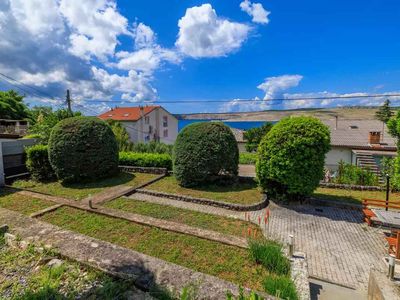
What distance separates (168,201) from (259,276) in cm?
609

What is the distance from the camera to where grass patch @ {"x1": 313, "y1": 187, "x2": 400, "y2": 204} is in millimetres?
9548

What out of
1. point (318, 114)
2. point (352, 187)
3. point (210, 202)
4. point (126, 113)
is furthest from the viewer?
point (318, 114)

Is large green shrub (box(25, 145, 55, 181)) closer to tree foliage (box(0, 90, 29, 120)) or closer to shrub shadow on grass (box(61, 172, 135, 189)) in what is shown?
shrub shadow on grass (box(61, 172, 135, 189))

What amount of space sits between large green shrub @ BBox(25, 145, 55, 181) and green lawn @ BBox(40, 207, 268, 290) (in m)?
6.11

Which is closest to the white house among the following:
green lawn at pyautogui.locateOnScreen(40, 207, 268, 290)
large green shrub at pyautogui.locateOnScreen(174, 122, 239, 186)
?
large green shrub at pyautogui.locateOnScreen(174, 122, 239, 186)

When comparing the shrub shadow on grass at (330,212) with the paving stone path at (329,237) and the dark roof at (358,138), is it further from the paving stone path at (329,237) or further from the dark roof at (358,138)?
the dark roof at (358,138)

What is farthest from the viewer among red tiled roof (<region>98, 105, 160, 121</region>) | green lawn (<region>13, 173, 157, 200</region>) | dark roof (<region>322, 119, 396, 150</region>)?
red tiled roof (<region>98, 105, 160, 121</region>)

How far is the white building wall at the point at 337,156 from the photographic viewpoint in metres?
16.7

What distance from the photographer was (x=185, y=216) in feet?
24.2

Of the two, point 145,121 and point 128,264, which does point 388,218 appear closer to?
point 128,264

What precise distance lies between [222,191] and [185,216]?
3.20 m

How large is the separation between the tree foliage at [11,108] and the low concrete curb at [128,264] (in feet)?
98.8

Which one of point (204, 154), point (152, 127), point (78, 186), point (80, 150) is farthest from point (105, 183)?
point (152, 127)

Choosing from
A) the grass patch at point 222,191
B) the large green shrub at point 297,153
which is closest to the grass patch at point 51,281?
the grass patch at point 222,191
